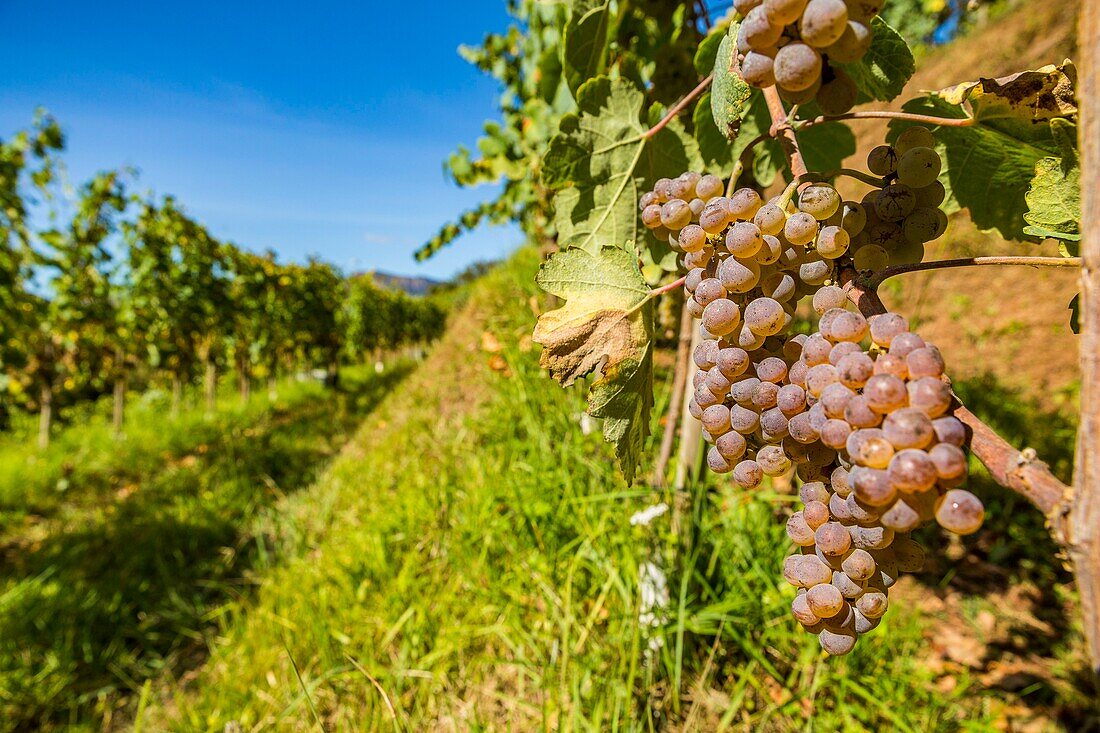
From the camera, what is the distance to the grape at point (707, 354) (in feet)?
2.26

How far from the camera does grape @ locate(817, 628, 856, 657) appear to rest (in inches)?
22.8

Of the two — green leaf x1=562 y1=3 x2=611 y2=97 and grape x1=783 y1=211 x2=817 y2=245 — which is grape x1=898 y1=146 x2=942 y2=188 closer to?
grape x1=783 y1=211 x2=817 y2=245

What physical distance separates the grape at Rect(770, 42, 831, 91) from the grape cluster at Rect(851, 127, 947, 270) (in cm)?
14

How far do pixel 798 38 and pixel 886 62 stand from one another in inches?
11.6

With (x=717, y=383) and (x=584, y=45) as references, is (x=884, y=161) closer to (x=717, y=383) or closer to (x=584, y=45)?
(x=717, y=383)

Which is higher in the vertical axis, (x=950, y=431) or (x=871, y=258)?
(x=871, y=258)

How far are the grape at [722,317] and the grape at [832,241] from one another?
11 cm

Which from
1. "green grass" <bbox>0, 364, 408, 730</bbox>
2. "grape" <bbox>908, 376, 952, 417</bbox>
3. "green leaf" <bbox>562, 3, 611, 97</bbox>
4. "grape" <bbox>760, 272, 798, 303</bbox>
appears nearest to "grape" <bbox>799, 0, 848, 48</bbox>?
"grape" <bbox>760, 272, 798, 303</bbox>

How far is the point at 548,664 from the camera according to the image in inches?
75.4

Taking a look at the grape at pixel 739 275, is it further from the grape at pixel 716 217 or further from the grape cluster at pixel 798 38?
the grape cluster at pixel 798 38

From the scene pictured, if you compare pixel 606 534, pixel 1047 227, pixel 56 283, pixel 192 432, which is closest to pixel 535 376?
pixel 606 534

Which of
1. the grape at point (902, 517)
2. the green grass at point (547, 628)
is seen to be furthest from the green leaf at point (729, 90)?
the green grass at point (547, 628)

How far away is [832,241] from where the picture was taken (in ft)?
1.91

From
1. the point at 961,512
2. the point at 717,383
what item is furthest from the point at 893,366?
the point at 717,383
